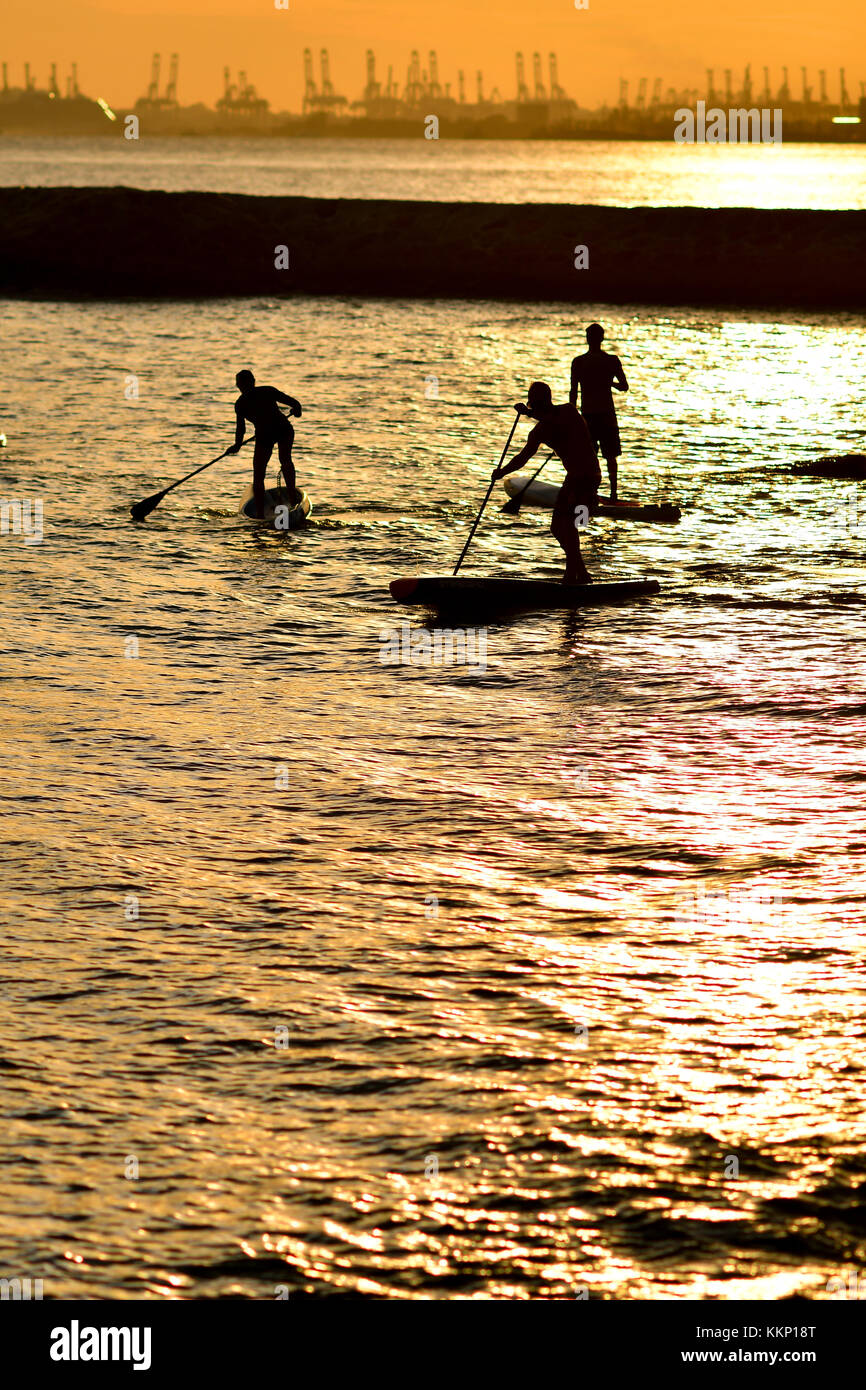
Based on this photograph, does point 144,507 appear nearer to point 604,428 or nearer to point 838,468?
point 604,428

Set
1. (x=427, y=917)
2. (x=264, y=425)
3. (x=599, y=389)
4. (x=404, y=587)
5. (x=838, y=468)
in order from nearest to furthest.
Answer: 1. (x=427, y=917)
2. (x=404, y=587)
3. (x=599, y=389)
4. (x=264, y=425)
5. (x=838, y=468)

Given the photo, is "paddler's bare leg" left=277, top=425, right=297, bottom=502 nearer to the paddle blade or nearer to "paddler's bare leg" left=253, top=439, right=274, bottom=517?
"paddler's bare leg" left=253, top=439, right=274, bottom=517

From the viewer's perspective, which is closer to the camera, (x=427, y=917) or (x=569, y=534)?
(x=427, y=917)

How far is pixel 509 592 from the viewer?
15320 mm

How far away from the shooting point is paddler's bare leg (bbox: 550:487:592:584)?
15.6 m

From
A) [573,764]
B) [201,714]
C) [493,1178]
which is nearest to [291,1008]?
[493,1178]

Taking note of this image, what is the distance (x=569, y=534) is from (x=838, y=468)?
8.19m

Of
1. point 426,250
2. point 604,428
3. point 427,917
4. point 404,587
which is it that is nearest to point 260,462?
point 604,428

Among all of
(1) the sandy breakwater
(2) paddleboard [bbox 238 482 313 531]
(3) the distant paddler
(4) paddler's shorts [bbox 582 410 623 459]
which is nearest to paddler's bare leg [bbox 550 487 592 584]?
(3) the distant paddler
